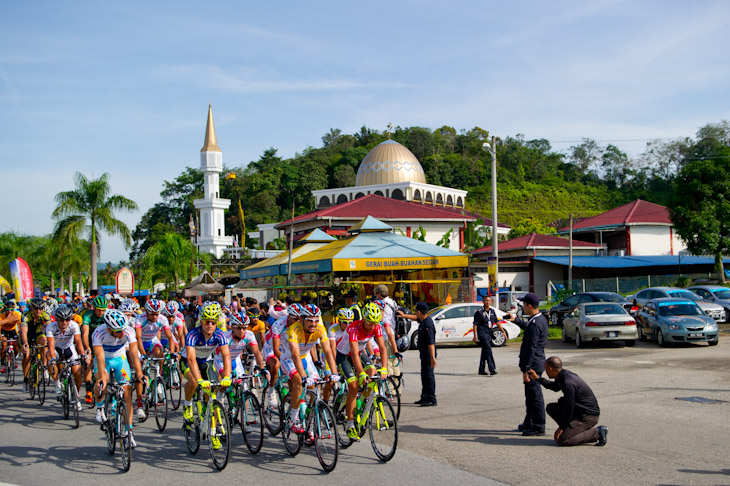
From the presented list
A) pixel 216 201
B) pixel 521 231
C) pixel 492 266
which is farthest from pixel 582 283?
pixel 216 201

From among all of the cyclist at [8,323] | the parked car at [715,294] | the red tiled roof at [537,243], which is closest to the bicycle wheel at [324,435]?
the cyclist at [8,323]

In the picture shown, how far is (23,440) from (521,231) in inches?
2562

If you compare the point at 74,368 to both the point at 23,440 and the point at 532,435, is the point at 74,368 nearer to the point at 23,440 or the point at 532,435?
the point at 23,440

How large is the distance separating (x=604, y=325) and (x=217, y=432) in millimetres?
15158

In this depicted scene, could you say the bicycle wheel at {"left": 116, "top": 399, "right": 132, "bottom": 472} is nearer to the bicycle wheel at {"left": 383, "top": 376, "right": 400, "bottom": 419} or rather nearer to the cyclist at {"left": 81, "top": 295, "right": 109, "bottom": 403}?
the cyclist at {"left": 81, "top": 295, "right": 109, "bottom": 403}

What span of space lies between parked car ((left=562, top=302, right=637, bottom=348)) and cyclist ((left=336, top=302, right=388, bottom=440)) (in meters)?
12.3

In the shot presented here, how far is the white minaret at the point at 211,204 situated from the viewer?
83062mm

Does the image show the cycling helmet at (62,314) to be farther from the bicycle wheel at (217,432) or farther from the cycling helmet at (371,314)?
the cycling helmet at (371,314)

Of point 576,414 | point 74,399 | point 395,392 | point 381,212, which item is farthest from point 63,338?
point 381,212

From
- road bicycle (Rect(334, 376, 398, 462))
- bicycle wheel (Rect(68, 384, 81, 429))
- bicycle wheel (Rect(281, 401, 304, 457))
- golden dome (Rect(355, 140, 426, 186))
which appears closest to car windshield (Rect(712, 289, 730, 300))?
road bicycle (Rect(334, 376, 398, 462))

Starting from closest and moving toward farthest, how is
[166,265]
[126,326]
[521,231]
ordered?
[126,326], [166,265], [521,231]

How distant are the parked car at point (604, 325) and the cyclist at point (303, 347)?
1382 centimetres

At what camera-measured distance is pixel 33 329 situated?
1384 cm

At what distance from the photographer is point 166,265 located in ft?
175
